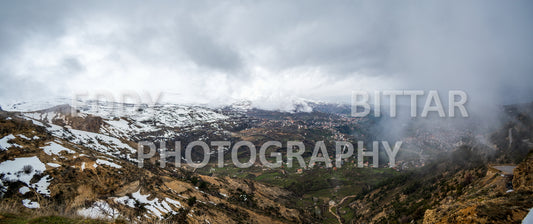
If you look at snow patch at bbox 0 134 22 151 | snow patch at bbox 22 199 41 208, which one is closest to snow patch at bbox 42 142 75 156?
snow patch at bbox 0 134 22 151

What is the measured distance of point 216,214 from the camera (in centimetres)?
2844

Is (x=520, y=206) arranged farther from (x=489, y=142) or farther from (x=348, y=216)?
(x=489, y=142)

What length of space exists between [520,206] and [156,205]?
89.9 feet

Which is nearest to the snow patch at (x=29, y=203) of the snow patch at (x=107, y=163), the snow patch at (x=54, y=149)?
the snow patch at (x=54, y=149)

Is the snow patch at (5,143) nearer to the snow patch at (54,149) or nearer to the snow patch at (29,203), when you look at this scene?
the snow patch at (54,149)

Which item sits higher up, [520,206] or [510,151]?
[520,206]

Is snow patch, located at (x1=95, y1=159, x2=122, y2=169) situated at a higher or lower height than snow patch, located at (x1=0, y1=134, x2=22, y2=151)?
lower

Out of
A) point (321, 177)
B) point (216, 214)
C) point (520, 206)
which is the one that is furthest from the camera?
point (321, 177)

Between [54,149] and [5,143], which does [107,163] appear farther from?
[5,143]

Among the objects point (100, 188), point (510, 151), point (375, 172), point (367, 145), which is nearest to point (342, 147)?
point (367, 145)

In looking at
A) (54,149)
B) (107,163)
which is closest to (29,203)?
(54,149)

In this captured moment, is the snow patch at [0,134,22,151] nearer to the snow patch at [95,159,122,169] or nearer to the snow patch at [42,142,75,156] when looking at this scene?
the snow patch at [42,142,75,156]

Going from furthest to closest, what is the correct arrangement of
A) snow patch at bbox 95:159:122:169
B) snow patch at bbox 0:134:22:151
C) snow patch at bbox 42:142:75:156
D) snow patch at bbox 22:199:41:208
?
1. snow patch at bbox 95:159:122:169
2. snow patch at bbox 42:142:75:156
3. snow patch at bbox 0:134:22:151
4. snow patch at bbox 22:199:41:208

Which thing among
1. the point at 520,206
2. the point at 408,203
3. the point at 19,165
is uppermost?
the point at 520,206
